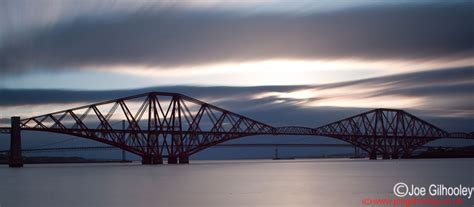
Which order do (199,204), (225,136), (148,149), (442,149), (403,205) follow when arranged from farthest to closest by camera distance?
(442,149) < (225,136) < (148,149) < (199,204) < (403,205)

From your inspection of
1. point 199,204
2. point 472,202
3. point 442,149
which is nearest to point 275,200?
point 199,204

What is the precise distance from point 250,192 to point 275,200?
5.85 metres

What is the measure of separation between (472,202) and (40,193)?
23.4 meters

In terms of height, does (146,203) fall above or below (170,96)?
below

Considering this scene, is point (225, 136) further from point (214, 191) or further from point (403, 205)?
point (403, 205)

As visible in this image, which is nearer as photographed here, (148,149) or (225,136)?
(148,149)

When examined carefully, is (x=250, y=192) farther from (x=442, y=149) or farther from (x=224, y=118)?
(x=442, y=149)

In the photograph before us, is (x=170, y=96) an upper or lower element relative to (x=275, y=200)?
upper

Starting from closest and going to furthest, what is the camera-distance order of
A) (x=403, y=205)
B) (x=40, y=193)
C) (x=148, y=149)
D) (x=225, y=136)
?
(x=403, y=205) → (x=40, y=193) → (x=148, y=149) → (x=225, y=136)

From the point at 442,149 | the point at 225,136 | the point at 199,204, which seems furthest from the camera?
the point at 442,149

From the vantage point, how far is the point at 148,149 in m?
112

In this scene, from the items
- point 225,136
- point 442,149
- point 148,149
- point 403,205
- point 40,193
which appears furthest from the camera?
point 442,149

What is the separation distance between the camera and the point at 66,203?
30297mm

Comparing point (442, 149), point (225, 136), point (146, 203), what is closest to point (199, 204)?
point (146, 203)
